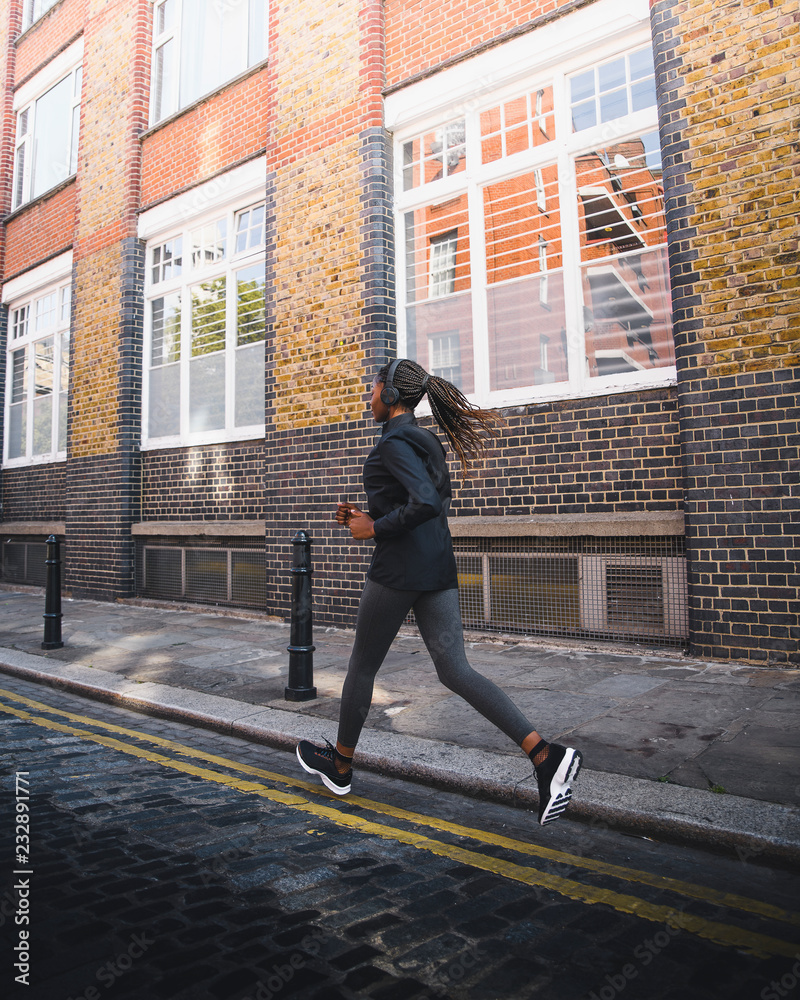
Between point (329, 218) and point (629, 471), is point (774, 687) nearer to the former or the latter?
point (629, 471)

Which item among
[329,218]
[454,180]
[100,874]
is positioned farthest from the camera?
[329,218]

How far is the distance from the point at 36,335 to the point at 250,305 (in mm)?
6619

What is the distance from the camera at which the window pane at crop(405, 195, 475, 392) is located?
7766 mm

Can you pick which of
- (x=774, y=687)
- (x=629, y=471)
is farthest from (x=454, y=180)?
(x=774, y=687)

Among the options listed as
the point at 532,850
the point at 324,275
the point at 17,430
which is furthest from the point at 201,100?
the point at 532,850

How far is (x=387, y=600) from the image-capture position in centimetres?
323

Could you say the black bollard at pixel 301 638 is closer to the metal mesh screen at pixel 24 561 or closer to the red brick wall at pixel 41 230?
the metal mesh screen at pixel 24 561

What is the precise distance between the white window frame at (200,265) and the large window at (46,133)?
3866 mm

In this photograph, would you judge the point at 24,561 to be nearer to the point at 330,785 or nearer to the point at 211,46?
the point at 211,46

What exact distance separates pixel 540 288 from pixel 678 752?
4.88m

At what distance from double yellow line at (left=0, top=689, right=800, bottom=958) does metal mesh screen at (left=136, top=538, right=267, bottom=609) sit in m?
5.00

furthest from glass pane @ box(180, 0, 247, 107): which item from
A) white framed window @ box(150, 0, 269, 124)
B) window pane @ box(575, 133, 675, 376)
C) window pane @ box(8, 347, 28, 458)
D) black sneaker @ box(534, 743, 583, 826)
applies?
black sneaker @ box(534, 743, 583, 826)

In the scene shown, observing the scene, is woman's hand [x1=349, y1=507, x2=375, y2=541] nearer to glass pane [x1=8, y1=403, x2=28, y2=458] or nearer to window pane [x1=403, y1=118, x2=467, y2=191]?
window pane [x1=403, y1=118, x2=467, y2=191]

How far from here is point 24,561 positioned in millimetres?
13734
